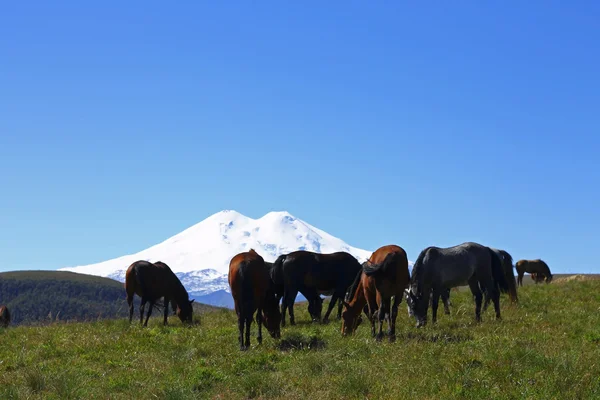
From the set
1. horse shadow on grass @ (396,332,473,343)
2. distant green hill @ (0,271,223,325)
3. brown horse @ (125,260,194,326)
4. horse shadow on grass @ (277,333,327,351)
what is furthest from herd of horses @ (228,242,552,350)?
distant green hill @ (0,271,223,325)

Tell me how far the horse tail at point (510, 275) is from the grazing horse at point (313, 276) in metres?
5.19

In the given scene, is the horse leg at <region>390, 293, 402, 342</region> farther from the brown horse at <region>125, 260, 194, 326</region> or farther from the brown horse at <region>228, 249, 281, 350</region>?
the brown horse at <region>125, 260, 194, 326</region>

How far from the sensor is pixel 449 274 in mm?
20547

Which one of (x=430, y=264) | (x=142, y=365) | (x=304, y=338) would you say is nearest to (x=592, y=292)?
(x=430, y=264)

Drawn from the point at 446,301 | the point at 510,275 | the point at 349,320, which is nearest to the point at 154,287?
the point at 349,320

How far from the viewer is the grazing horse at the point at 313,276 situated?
2320 centimetres

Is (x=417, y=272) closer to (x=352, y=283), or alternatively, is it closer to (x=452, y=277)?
(x=452, y=277)

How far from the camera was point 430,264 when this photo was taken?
20469 millimetres

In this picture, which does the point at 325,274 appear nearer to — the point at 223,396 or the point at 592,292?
the point at 592,292

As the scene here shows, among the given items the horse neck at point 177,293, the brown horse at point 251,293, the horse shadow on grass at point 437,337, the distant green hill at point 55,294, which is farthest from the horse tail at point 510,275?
the distant green hill at point 55,294

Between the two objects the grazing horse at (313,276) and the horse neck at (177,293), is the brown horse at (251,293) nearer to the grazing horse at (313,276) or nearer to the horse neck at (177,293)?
the grazing horse at (313,276)

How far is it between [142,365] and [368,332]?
6.32 meters

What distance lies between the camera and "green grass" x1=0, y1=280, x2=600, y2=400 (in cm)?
1160

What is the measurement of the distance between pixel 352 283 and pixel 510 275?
23.8ft
